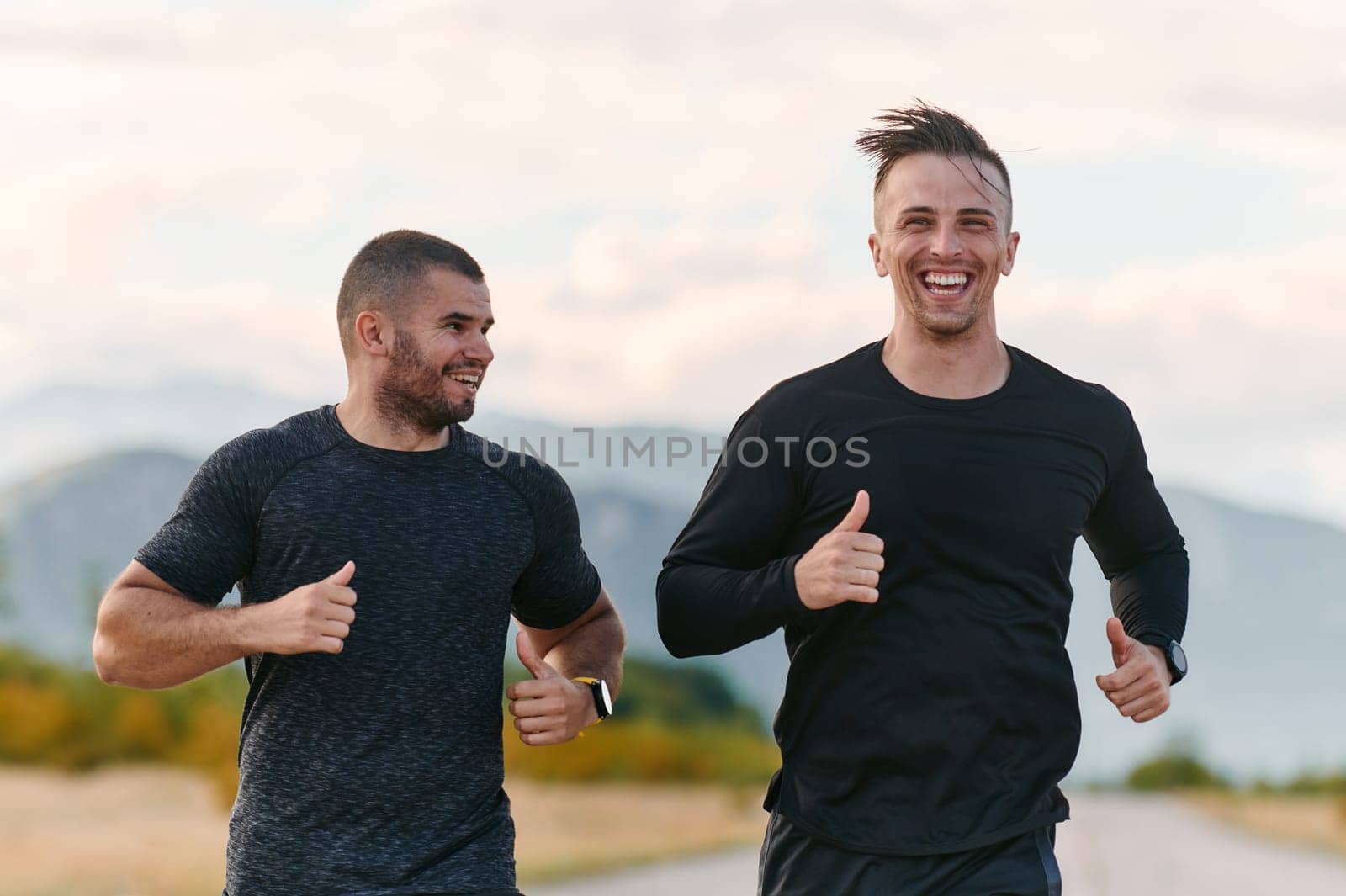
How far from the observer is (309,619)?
279cm

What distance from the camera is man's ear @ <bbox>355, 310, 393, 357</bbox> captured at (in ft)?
10.6

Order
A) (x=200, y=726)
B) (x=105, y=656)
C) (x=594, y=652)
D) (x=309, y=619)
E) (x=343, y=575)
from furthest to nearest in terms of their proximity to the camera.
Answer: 1. (x=200, y=726)
2. (x=594, y=652)
3. (x=105, y=656)
4. (x=343, y=575)
5. (x=309, y=619)

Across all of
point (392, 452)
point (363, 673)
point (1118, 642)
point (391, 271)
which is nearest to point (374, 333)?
point (391, 271)

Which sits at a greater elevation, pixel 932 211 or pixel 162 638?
pixel 932 211

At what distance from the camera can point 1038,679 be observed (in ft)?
10.5

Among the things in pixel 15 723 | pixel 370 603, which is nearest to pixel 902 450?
pixel 370 603

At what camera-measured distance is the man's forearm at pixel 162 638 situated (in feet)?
9.55

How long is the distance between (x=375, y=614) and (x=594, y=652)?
1.92 feet

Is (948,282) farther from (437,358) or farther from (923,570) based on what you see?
(437,358)

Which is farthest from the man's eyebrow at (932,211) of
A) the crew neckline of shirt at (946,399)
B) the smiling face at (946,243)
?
the crew neckline of shirt at (946,399)

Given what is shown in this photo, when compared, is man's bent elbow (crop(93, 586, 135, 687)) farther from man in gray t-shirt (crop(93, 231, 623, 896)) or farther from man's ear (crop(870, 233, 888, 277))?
man's ear (crop(870, 233, 888, 277))

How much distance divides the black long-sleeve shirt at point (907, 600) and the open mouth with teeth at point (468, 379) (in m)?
0.56

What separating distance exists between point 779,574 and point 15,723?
10.5 metres

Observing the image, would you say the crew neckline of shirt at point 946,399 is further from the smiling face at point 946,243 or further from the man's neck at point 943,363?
the smiling face at point 946,243
